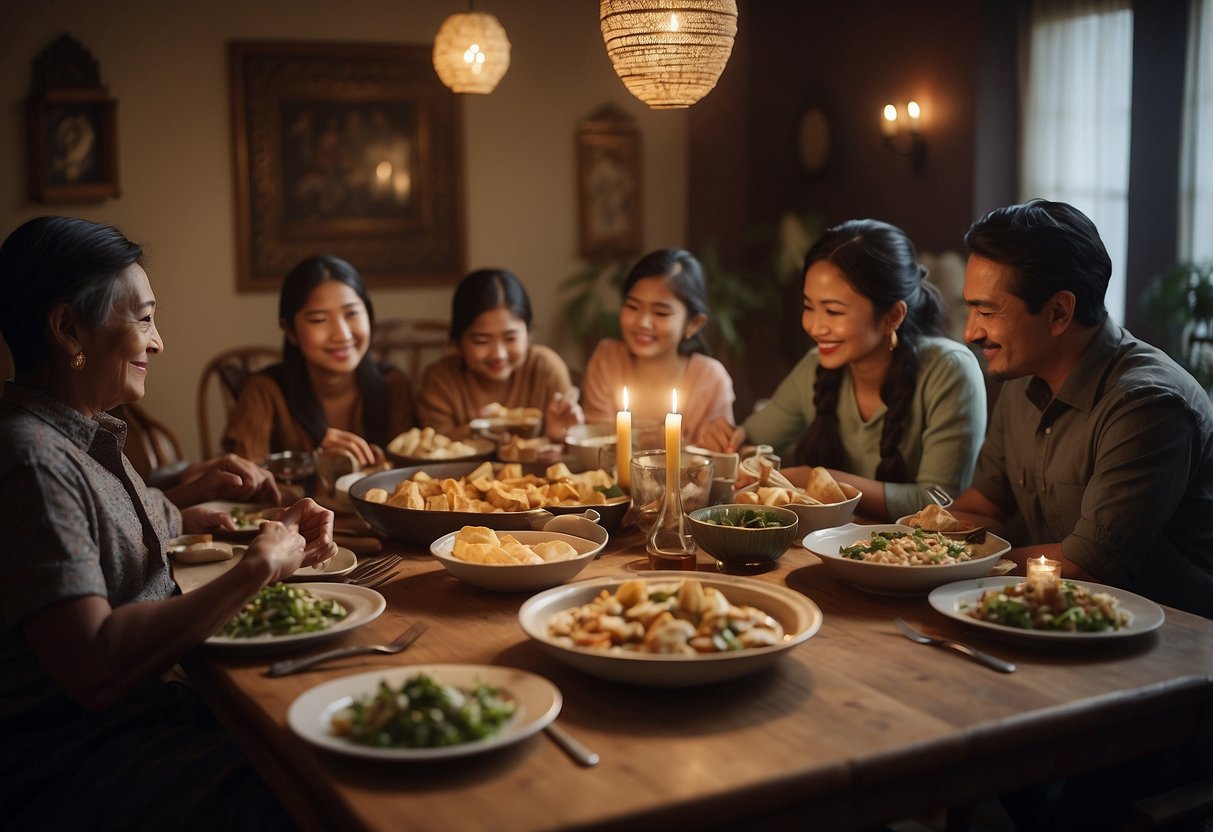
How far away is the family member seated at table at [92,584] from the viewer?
4.75 ft

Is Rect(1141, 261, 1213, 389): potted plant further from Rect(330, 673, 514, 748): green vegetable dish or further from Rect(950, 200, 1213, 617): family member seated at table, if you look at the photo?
Rect(330, 673, 514, 748): green vegetable dish

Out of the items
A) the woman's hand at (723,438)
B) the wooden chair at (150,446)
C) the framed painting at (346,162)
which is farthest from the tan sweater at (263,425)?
the framed painting at (346,162)

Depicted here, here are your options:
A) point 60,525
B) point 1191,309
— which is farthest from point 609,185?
point 60,525

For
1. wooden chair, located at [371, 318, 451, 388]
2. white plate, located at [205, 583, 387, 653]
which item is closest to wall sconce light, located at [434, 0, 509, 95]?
wooden chair, located at [371, 318, 451, 388]

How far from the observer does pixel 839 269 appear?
8.91 feet

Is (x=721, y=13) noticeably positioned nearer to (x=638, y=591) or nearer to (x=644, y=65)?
(x=644, y=65)

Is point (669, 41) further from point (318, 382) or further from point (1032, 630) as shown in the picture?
point (318, 382)

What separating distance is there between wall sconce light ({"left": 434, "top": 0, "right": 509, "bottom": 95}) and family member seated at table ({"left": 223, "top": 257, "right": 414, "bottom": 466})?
0.74 m

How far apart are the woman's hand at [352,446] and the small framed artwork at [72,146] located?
3.11 m

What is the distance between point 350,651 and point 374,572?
1.32 feet

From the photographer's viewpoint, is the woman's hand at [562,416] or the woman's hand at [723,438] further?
the woman's hand at [562,416]

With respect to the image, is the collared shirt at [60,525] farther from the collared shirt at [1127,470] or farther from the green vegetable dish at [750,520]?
the collared shirt at [1127,470]

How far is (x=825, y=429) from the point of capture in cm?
290

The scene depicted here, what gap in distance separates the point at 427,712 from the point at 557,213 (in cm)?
513
